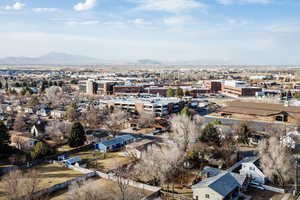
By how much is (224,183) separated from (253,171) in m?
4.68

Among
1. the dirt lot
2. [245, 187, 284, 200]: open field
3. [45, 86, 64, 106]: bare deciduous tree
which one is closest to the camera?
the dirt lot

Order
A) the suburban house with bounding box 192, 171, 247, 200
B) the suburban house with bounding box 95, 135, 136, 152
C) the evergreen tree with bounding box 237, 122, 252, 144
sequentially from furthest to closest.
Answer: the evergreen tree with bounding box 237, 122, 252, 144 < the suburban house with bounding box 95, 135, 136, 152 < the suburban house with bounding box 192, 171, 247, 200

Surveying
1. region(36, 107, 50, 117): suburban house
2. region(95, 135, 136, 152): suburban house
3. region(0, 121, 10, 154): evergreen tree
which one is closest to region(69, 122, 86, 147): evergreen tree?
region(95, 135, 136, 152): suburban house

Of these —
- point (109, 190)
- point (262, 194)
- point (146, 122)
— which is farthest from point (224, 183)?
point (146, 122)

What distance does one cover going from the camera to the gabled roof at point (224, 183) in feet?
58.8

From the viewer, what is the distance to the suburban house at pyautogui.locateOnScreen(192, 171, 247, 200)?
17641 millimetres

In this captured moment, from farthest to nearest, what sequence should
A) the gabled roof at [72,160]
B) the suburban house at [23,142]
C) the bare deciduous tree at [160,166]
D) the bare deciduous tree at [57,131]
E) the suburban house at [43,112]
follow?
1. the suburban house at [43,112]
2. the bare deciduous tree at [57,131]
3. the suburban house at [23,142]
4. the gabled roof at [72,160]
5. the bare deciduous tree at [160,166]

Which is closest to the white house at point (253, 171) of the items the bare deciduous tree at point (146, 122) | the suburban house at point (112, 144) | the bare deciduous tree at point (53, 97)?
the suburban house at point (112, 144)

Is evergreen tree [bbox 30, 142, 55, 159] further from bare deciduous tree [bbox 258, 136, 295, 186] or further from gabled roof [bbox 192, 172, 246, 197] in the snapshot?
bare deciduous tree [bbox 258, 136, 295, 186]

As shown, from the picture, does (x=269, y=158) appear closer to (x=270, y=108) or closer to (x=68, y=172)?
(x=68, y=172)

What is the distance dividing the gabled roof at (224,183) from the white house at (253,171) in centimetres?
186

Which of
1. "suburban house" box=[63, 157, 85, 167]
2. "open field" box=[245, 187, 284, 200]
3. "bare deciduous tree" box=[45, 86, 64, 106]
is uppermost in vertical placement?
"bare deciduous tree" box=[45, 86, 64, 106]

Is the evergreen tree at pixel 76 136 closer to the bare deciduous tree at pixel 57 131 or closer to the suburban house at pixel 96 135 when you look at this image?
the suburban house at pixel 96 135

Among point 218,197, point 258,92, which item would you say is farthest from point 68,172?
point 258,92
